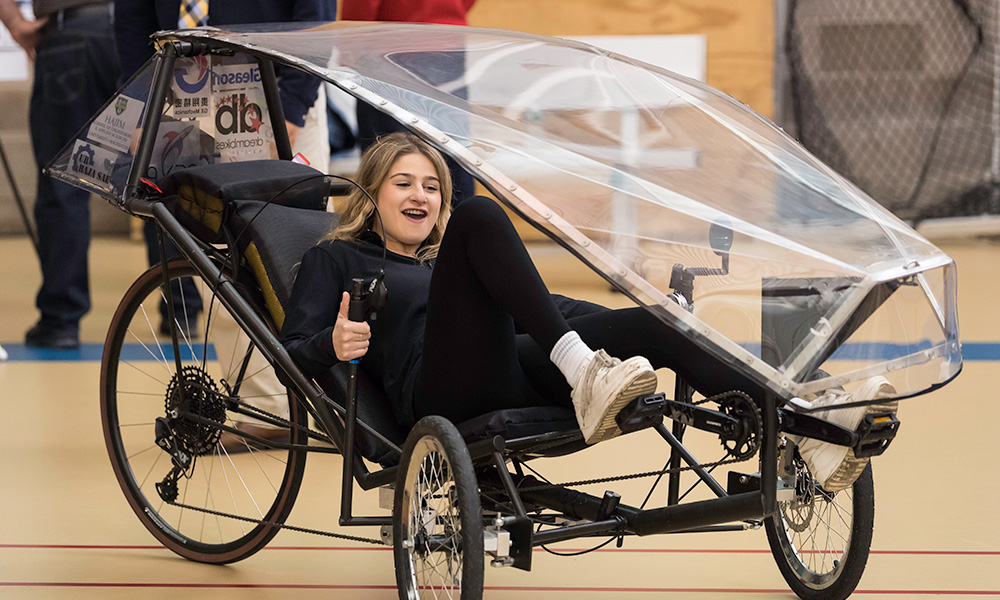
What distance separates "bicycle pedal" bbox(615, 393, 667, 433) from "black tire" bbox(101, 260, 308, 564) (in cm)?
78

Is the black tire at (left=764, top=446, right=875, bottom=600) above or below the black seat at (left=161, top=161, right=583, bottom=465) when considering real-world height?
below

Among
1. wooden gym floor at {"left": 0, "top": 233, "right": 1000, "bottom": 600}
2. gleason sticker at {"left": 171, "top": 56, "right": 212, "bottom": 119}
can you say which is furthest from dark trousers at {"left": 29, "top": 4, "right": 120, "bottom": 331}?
gleason sticker at {"left": 171, "top": 56, "right": 212, "bottom": 119}

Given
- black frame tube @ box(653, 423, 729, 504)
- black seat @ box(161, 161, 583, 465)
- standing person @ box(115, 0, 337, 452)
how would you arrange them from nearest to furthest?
black frame tube @ box(653, 423, 729, 504) < black seat @ box(161, 161, 583, 465) < standing person @ box(115, 0, 337, 452)

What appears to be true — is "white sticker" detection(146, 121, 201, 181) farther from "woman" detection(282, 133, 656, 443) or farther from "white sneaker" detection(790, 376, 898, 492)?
"white sneaker" detection(790, 376, 898, 492)

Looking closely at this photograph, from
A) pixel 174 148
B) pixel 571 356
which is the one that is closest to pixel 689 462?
pixel 571 356

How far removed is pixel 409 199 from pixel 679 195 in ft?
2.07

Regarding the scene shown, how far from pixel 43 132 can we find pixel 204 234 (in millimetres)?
2675

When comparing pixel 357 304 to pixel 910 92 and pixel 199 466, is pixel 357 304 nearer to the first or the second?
pixel 199 466

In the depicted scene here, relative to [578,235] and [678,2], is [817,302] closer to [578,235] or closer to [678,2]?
[578,235]

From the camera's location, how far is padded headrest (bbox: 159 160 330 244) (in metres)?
2.41

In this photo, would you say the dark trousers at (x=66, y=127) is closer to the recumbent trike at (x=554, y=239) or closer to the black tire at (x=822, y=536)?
the recumbent trike at (x=554, y=239)

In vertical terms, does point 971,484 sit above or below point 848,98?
below

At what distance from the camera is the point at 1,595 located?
2.32m

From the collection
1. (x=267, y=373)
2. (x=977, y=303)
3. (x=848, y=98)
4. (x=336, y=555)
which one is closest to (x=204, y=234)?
(x=336, y=555)
